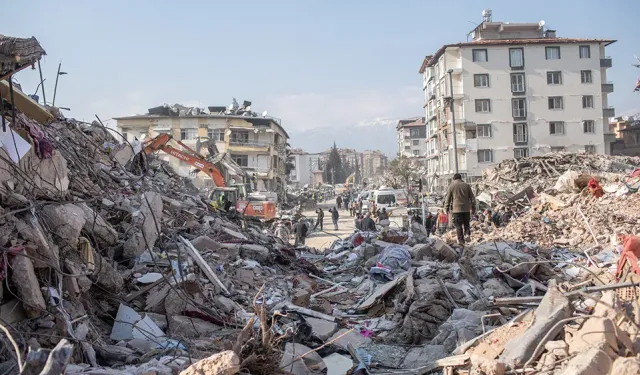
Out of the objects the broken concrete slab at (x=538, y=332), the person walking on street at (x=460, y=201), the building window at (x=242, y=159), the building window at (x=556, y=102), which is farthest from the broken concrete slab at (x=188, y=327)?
the building window at (x=556, y=102)

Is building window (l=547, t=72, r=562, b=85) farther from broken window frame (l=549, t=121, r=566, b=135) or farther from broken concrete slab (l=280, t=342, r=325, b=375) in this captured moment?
broken concrete slab (l=280, t=342, r=325, b=375)

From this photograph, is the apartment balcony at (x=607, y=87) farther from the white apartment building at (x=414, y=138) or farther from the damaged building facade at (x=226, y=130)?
the white apartment building at (x=414, y=138)

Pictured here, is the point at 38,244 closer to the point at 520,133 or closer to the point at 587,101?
the point at 520,133

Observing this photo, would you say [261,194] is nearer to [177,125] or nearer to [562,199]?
[562,199]

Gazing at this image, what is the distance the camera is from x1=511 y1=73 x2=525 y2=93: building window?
44.5 meters

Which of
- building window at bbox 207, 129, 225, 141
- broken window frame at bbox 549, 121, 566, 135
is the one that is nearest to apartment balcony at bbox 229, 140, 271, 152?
building window at bbox 207, 129, 225, 141

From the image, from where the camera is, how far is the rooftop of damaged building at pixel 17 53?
4.96 meters

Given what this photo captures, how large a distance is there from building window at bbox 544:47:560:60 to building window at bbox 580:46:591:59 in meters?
1.92

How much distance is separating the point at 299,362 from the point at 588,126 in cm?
4613

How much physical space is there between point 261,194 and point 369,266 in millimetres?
19817

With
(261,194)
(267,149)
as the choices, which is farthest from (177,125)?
(261,194)

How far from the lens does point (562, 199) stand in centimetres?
1684

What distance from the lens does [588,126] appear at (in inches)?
1742

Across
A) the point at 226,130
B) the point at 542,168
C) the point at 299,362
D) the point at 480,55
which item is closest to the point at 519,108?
the point at 480,55
